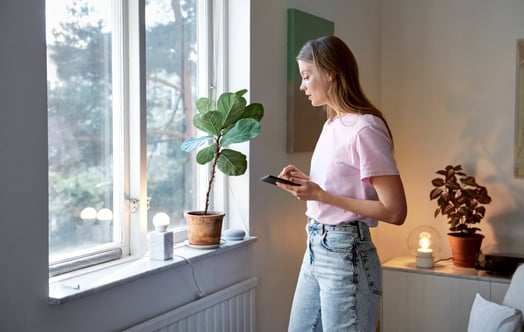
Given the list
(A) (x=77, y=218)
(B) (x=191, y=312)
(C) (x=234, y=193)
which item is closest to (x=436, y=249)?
(C) (x=234, y=193)

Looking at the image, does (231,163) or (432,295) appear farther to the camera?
(432,295)

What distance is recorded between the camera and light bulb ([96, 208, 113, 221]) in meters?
2.24

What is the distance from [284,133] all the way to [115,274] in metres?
1.20

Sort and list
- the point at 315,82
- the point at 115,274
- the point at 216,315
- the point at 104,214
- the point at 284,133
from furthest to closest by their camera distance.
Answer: the point at 284,133 → the point at 216,315 → the point at 104,214 → the point at 115,274 → the point at 315,82

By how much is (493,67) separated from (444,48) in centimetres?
30

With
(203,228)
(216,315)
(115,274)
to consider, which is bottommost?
(216,315)

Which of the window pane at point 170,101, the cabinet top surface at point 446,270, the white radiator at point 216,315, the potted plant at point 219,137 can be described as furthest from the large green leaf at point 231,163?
the cabinet top surface at point 446,270

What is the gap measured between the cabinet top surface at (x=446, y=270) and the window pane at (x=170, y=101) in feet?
4.21

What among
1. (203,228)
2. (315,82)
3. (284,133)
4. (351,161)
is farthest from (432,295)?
(315,82)

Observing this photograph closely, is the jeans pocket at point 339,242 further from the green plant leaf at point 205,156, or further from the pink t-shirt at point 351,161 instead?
the green plant leaf at point 205,156

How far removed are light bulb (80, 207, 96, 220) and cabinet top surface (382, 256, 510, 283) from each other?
173cm

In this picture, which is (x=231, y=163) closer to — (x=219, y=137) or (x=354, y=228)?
(x=219, y=137)

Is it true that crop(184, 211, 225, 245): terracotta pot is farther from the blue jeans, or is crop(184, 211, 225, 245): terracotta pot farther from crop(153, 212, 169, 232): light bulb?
the blue jeans

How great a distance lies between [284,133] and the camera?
3.03 m
